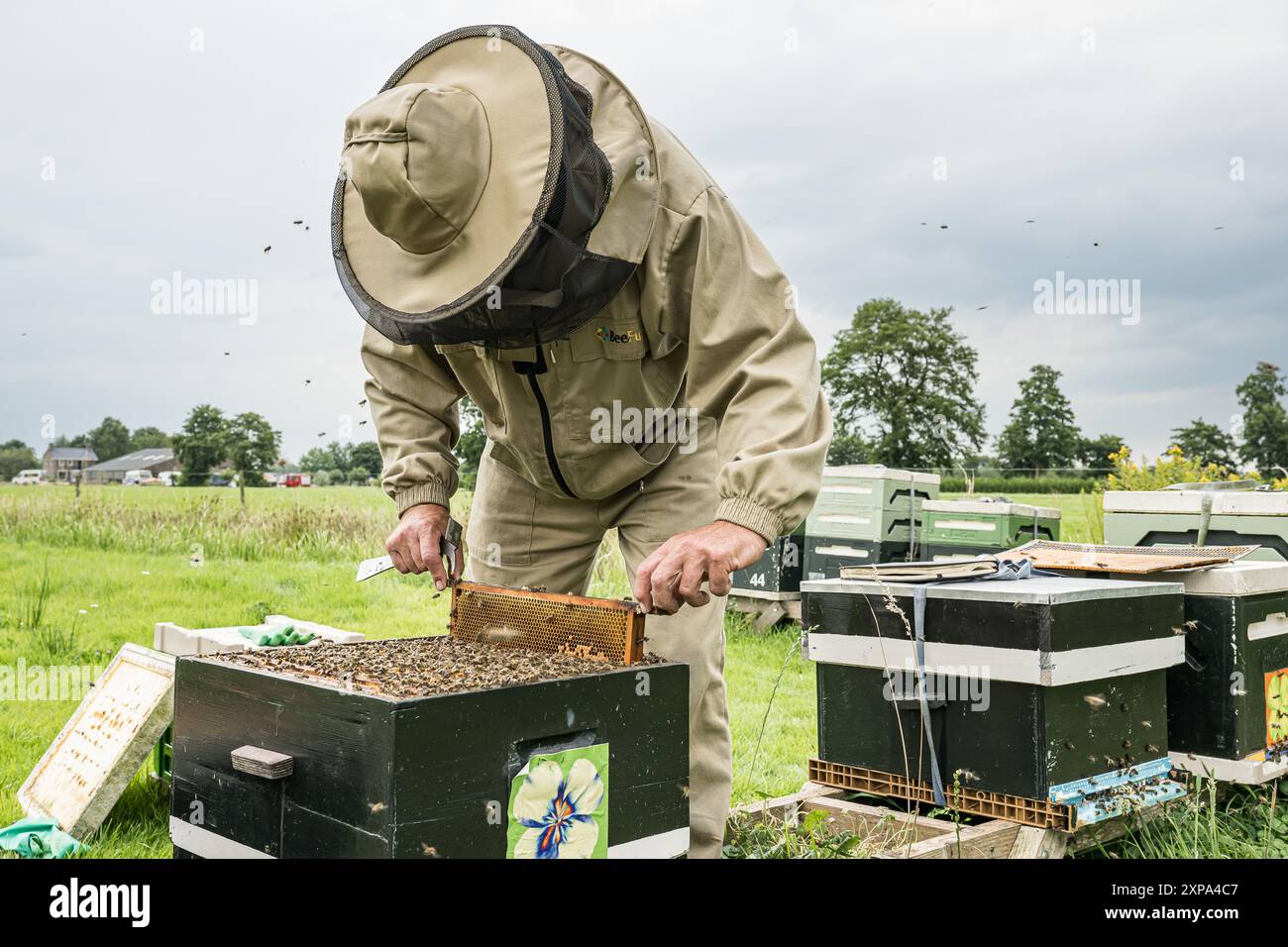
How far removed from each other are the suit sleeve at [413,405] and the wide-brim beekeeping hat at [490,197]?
0.50 m

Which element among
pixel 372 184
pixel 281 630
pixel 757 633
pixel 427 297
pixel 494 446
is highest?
pixel 372 184

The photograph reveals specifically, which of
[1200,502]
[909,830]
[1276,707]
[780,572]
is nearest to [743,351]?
[909,830]

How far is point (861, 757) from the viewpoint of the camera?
3.03m

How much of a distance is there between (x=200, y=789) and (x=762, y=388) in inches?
54.2

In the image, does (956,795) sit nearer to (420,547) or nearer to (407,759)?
(420,547)

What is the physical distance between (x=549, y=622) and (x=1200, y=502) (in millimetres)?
3974

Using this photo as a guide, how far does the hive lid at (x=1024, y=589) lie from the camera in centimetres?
261

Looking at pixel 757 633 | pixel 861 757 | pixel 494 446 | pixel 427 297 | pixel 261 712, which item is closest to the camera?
pixel 261 712

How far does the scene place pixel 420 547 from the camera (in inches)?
96.2

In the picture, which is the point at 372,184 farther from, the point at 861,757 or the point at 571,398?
the point at 861,757

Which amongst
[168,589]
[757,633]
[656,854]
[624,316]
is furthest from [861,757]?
[168,589]

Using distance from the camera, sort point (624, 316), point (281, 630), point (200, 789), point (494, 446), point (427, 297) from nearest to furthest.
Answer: point (200, 789) < point (427, 297) < point (624, 316) < point (494, 446) < point (281, 630)

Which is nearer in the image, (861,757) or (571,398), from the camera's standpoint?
(571,398)
